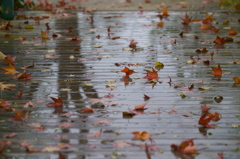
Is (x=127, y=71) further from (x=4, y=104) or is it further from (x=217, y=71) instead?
(x=4, y=104)

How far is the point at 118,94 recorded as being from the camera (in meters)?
3.93

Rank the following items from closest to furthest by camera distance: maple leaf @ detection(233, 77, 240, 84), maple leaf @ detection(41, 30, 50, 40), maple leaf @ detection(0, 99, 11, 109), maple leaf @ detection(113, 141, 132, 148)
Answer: maple leaf @ detection(113, 141, 132, 148)
maple leaf @ detection(0, 99, 11, 109)
maple leaf @ detection(233, 77, 240, 84)
maple leaf @ detection(41, 30, 50, 40)

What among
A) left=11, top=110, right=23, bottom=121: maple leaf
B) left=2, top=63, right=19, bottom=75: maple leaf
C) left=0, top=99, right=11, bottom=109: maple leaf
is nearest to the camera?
left=11, top=110, right=23, bottom=121: maple leaf

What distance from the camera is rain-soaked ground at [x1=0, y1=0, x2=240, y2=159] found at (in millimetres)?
2879

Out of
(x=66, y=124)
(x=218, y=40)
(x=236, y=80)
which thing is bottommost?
(x=66, y=124)

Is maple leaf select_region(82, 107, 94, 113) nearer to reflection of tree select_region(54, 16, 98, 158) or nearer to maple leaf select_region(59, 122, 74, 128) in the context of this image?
reflection of tree select_region(54, 16, 98, 158)

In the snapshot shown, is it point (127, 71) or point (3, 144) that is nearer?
point (3, 144)

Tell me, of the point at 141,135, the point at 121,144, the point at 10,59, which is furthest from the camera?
the point at 10,59

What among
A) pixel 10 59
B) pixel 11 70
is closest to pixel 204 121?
pixel 11 70

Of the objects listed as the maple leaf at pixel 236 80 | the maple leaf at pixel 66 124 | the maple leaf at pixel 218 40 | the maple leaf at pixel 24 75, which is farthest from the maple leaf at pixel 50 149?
the maple leaf at pixel 218 40

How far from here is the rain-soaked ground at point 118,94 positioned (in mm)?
2879

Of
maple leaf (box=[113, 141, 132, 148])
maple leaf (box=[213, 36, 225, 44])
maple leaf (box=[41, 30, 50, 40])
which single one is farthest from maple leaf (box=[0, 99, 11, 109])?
maple leaf (box=[213, 36, 225, 44])

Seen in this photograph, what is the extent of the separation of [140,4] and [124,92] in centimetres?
594

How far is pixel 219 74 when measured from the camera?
450 cm
